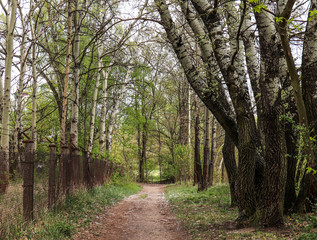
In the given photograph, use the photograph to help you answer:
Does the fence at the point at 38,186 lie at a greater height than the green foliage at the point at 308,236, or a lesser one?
greater

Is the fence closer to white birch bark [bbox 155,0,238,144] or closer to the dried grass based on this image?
the dried grass

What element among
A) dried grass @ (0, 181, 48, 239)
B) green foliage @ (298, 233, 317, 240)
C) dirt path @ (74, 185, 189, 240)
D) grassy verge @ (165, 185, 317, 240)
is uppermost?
dried grass @ (0, 181, 48, 239)

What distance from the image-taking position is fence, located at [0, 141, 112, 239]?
15.7 ft

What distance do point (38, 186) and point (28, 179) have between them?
19.9 inches

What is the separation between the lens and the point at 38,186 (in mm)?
5535

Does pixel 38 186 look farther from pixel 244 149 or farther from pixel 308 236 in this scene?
pixel 308 236

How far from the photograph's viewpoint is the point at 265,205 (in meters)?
5.05

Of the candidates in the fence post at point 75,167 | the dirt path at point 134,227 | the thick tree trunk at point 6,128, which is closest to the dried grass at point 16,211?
the dirt path at point 134,227

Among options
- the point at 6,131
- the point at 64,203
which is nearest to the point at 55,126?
the point at 6,131

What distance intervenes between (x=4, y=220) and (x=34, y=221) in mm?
799

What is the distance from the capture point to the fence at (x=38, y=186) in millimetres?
4787

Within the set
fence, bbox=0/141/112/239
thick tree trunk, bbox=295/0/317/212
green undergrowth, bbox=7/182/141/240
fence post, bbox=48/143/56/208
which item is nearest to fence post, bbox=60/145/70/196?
fence, bbox=0/141/112/239

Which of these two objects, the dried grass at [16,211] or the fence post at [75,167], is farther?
the fence post at [75,167]

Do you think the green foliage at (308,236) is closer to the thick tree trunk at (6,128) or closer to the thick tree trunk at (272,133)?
the thick tree trunk at (272,133)
